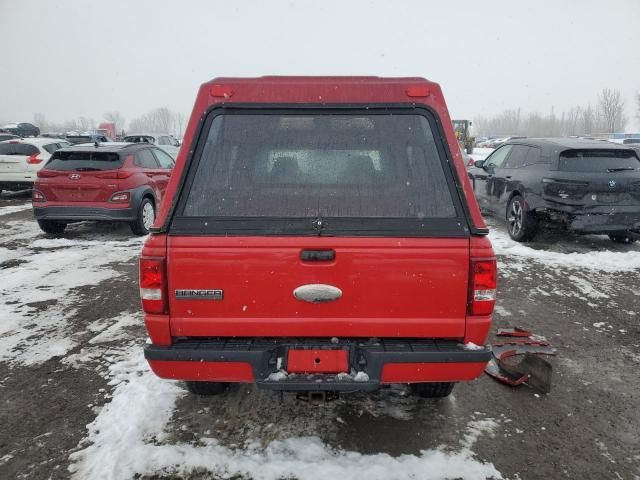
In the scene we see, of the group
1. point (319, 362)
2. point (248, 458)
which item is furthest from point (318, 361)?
point (248, 458)

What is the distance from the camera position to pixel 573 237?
27.1ft

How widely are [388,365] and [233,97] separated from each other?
1.76m

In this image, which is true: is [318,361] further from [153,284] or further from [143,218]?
[143,218]

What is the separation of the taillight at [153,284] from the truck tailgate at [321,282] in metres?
0.05

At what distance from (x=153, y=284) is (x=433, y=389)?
6.64 ft

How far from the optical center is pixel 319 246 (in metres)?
2.34

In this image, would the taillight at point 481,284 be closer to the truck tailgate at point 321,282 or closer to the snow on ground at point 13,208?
the truck tailgate at point 321,282

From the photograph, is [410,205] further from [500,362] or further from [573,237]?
A: [573,237]

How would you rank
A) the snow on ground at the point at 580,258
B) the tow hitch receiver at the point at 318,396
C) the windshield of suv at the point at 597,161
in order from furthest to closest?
the windshield of suv at the point at 597,161 < the snow on ground at the point at 580,258 < the tow hitch receiver at the point at 318,396

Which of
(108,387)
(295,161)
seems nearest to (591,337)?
(295,161)

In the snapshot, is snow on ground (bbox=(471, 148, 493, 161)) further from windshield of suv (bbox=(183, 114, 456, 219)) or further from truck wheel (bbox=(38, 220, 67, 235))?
windshield of suv (bbox=(183, 114, 456, 219))

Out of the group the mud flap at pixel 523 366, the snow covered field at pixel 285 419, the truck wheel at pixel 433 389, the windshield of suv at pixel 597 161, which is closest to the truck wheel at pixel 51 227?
the snow covered field at pixel 285 419

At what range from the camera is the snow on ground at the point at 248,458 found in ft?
8.18

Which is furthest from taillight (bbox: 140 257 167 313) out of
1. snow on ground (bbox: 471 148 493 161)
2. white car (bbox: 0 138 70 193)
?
snow on ground (bbox: 471 148 493 161)
